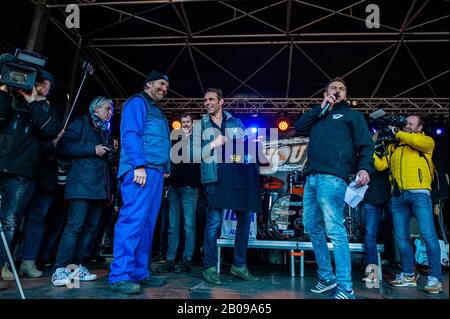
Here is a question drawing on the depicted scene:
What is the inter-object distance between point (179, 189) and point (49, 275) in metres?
1.75

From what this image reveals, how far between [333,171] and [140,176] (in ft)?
5.40

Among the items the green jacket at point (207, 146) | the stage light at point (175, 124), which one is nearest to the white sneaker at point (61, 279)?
the green jacket at point (207, 146)

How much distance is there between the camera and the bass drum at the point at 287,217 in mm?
5973

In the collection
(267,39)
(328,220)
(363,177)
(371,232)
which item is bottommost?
(371,232)

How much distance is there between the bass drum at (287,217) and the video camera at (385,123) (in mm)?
2384

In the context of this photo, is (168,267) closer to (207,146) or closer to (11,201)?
(207,146)

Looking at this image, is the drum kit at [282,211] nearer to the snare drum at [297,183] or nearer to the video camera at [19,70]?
the snare drum at [297,183]

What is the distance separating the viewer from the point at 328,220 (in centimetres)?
280

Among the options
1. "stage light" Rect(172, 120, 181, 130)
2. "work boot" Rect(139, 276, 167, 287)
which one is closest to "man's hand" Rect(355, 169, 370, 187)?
"work boot" Rect(139, 276, 167, 287)

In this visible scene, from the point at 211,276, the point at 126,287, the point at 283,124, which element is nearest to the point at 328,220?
the point at 211,276

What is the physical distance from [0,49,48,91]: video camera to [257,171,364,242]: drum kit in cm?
421

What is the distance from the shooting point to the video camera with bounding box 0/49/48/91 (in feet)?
8.90

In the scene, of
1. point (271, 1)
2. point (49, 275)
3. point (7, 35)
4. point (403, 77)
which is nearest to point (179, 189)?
point (49, 275)

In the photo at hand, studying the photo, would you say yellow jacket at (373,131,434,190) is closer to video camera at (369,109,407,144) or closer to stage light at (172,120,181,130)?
video camera at (369,109,407,144)
